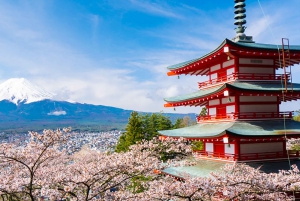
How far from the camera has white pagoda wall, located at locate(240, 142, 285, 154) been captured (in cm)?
1352

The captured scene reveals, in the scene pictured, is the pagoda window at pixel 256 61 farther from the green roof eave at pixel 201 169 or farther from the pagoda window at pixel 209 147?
the green roof eave at pixel 201 169

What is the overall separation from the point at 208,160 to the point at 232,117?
2.54 meters

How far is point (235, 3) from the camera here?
1652 cm

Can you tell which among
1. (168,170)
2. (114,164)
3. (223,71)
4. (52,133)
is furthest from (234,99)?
(52,133)

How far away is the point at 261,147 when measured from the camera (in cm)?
1380

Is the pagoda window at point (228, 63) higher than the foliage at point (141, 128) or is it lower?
higher

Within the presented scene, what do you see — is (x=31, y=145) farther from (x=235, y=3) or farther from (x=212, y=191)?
(x=235, y=3)

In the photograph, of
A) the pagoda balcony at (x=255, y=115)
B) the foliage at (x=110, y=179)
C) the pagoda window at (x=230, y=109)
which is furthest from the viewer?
the pagoda window at (x=230, y=109)

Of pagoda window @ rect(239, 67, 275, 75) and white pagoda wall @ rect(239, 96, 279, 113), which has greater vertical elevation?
pagoda window @ rect(239, 67, 275, 75)

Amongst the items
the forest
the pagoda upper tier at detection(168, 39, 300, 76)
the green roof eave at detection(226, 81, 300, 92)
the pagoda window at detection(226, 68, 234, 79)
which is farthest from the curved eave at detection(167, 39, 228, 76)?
the forest

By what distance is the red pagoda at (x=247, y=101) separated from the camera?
43.4 feet

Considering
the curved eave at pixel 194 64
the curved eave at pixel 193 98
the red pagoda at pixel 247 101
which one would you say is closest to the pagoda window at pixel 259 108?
the red pagoda at pixel 247 101

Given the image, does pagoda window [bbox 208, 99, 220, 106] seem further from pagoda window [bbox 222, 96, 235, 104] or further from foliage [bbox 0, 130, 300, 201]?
foliage [bbox 0, 130, 300, 201]

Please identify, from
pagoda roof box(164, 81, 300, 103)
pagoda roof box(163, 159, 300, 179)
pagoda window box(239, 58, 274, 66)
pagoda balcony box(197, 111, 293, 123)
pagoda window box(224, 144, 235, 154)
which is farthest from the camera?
pagoda window box(239, 58, 274, 66)
